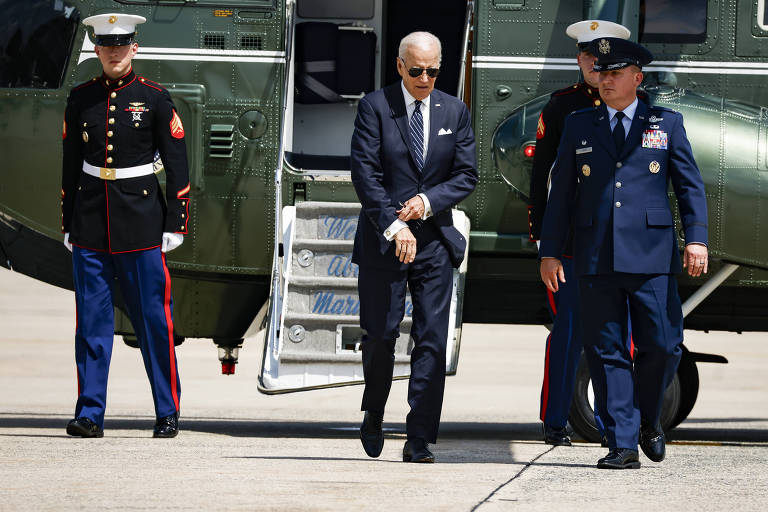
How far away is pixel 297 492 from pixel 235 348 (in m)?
3.56

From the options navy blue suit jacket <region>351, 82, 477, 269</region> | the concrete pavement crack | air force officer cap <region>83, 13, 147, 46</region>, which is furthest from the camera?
air force officer cap <region>83, 13, 147, 46</region>

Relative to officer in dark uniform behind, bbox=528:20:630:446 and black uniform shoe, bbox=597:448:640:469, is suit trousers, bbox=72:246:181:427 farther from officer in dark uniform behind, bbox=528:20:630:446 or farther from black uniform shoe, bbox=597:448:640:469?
black uniform shoe, bbox=597:448:640:469

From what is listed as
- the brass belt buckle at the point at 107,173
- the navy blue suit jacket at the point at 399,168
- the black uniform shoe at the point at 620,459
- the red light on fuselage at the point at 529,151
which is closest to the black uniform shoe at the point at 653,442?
the black uniform shoe at the point at 620,459

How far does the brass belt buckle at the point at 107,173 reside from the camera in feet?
24.4

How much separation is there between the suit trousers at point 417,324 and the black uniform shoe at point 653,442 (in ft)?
2.94

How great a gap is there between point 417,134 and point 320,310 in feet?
5.87

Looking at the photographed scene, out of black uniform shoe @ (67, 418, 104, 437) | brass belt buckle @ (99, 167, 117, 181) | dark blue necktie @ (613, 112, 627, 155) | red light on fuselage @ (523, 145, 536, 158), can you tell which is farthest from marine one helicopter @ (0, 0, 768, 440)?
dark blue necktie @ (613, 112, 627, 155)

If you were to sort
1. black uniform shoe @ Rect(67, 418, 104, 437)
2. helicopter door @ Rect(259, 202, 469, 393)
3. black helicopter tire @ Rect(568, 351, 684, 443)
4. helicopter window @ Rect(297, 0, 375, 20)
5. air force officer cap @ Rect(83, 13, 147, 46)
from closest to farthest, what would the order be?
black uniform shoe @ Rect(67, 418, 104, 437) → air force officer cap @ Rect(83, 13, 147, 46) → helicopter door @ Rect(259, 202, 469, 393) → black helicopter tire @ Rect(568, 351, 684, 443) → helicopter window @ Rect(297, 0, 375, 20)

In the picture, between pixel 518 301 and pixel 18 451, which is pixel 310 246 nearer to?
pixel 518 301

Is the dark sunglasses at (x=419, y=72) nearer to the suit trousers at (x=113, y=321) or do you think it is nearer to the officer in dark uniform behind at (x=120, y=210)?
the officer in dark uniform behind at (x=120, y=210)

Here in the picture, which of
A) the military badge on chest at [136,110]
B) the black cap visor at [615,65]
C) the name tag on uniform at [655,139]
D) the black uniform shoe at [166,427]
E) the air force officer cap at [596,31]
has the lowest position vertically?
the black uniform shoe at [166,427]

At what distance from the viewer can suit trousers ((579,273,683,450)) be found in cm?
624

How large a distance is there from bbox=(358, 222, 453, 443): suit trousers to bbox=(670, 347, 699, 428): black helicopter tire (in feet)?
7.82

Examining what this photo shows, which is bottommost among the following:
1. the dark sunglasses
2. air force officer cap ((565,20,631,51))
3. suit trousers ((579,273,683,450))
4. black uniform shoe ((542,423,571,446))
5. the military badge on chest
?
black uniform shoe ((542,423,571,446))
